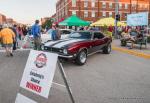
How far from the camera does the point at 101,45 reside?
1246 centimetres

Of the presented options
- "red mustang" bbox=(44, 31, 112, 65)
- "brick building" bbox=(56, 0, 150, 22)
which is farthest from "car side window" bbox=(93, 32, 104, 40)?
"brick building" bbox=(56, 0, 150, 22)

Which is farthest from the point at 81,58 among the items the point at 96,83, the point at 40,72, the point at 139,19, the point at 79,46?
the point at 139,19

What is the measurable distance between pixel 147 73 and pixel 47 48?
14.2 ft

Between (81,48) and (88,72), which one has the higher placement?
(81,48)

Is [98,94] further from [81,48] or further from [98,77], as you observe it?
[81,48]

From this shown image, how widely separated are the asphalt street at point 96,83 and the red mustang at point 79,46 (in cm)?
49

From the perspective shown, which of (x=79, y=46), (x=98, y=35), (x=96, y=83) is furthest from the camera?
(x=98, y=35)

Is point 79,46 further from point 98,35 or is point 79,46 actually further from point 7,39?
point 7,39

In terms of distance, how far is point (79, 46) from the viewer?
993cm

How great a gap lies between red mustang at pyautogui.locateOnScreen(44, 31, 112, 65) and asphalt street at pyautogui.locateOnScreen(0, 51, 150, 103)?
486 millimetres

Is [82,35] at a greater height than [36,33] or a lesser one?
lesser

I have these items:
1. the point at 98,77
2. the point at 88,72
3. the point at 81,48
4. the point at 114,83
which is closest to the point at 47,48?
the point at 81,48

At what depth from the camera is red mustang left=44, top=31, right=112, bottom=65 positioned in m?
9.55

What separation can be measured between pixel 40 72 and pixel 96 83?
3.12 meters
